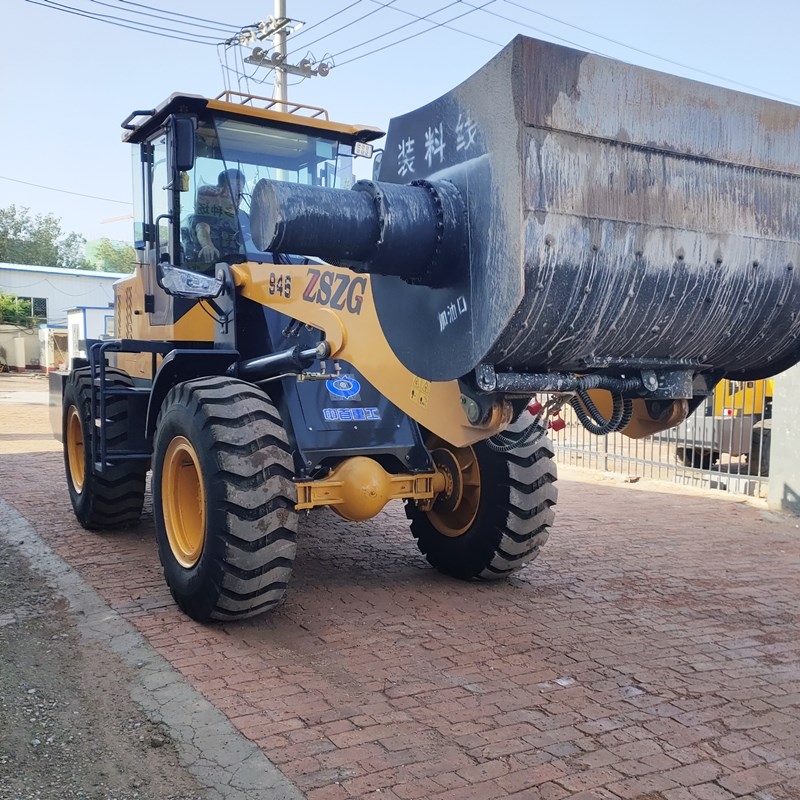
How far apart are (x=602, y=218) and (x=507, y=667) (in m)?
2.40

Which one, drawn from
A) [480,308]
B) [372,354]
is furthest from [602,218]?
[372,354]

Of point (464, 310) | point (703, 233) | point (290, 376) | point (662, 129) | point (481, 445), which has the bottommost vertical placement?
point (481, 445)

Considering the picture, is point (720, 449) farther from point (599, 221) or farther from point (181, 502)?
point (599, 221)

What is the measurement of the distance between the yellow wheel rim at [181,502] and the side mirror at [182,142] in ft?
6.16

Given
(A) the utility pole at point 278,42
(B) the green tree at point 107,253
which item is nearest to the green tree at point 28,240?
(B) the green tree at point 107,253

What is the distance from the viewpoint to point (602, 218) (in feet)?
10.1

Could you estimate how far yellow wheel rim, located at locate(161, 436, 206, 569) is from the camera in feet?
16.9

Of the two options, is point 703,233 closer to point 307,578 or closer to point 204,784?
point 204,784

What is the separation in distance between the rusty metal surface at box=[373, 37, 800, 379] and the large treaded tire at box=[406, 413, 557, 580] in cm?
208

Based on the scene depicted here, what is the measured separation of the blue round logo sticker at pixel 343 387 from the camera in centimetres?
541

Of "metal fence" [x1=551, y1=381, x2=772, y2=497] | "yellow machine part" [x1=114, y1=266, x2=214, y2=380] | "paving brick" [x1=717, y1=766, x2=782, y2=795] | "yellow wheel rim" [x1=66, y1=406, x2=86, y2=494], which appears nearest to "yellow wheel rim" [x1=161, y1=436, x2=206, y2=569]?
"yellow machine part" [x1=114, y1=266, x2=214, y2=380]

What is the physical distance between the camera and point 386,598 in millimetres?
5508

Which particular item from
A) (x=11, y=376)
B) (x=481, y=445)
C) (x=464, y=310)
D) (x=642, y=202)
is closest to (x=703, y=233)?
(x=642, y=202)

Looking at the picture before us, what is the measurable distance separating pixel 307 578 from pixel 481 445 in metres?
1.53
